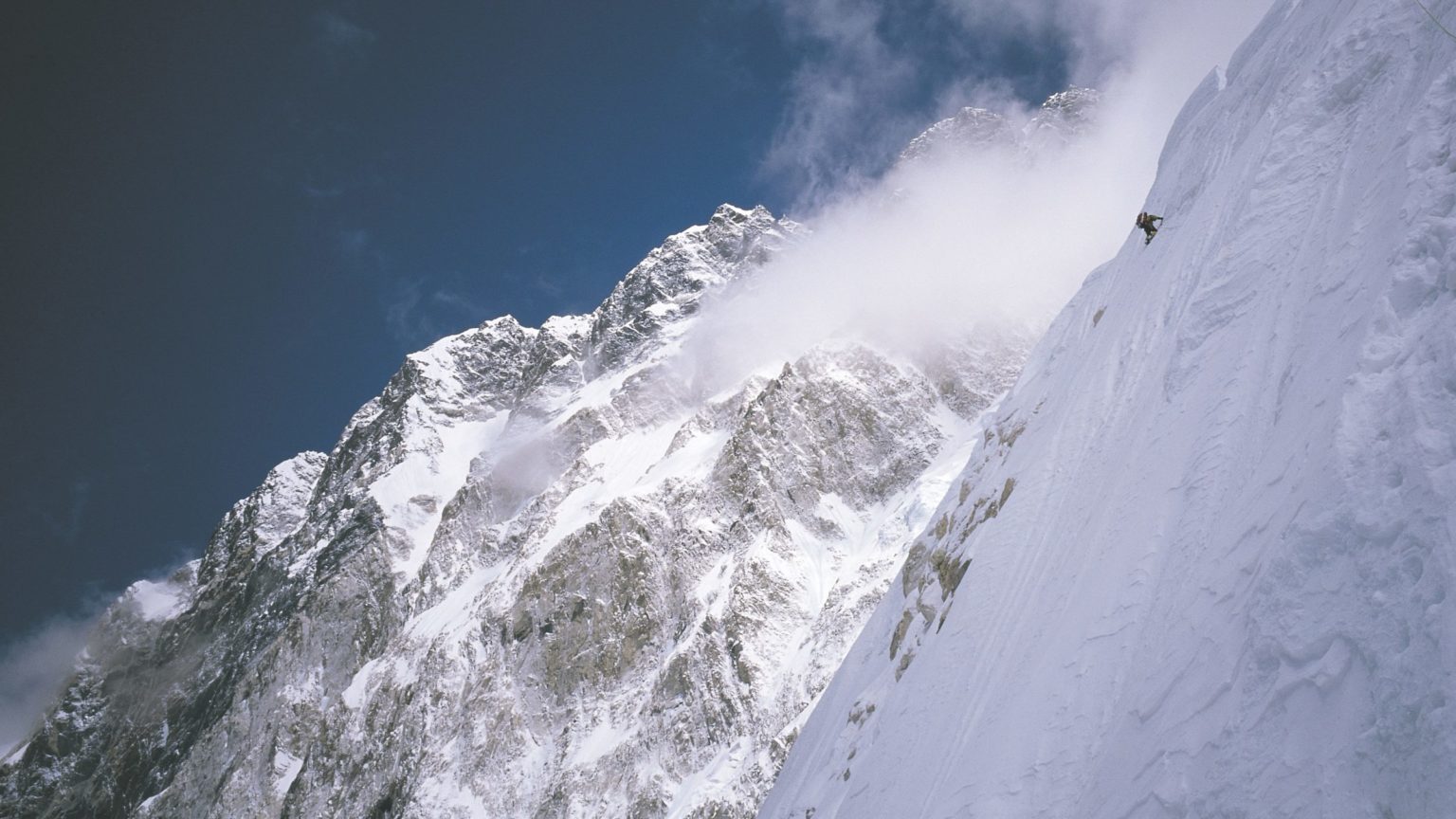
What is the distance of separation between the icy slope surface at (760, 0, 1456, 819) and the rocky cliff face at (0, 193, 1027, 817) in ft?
176

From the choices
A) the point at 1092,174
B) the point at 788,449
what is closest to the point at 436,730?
the point at 788,449

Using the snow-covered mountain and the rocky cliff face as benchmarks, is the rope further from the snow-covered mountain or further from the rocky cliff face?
the snow-covered mountain

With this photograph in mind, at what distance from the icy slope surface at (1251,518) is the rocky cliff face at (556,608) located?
53637 millimetres

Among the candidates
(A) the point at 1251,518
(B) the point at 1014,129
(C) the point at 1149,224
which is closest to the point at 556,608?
(C) the point at 1149,224

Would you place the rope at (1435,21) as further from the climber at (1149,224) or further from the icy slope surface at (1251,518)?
the climber at (1149,224)

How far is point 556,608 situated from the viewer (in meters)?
85.9

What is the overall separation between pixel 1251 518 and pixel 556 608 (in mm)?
84407

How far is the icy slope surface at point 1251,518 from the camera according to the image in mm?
5867

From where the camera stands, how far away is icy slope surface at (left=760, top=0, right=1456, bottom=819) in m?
5.87

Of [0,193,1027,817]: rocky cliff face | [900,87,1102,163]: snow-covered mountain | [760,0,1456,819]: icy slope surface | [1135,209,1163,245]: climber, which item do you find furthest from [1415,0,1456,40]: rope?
[900,87,1102,163]: snow-covered mountain

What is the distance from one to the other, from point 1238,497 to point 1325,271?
317 cm

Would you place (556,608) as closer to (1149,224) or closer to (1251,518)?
(1149,224)

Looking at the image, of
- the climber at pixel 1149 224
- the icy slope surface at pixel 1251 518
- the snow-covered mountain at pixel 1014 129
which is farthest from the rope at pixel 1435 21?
the snow-covered mountain at pixel 1014 129

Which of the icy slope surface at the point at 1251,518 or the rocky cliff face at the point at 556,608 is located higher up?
the rocky cliff face at the point at 556,608
